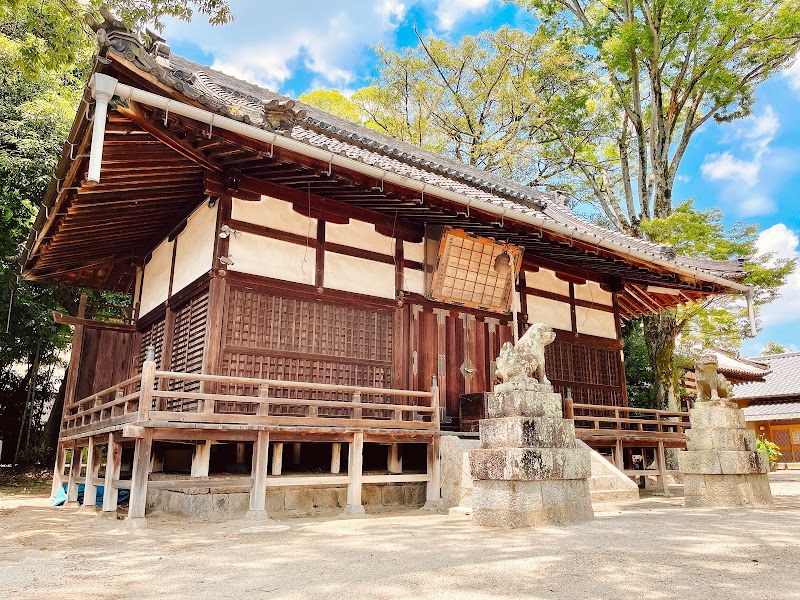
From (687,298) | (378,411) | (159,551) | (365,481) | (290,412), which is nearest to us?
(159,551)

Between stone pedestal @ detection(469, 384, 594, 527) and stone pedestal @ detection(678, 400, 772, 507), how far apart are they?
2875 millimetres

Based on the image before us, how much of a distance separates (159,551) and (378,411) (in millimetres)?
5048

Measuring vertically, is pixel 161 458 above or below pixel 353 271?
below

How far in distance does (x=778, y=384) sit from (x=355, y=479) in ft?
97.5

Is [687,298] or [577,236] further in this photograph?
[687,298]

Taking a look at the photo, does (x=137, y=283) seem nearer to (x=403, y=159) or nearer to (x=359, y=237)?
(x=359, y=237)

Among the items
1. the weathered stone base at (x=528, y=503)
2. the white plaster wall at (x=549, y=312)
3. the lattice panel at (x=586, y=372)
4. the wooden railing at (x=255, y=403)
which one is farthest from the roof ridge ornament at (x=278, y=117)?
the lattice panel at (x=586, y=372)

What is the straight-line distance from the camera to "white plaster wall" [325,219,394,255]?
33.6 ft

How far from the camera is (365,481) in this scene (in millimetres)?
8469

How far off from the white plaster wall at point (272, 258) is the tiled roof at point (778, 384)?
25.8 m

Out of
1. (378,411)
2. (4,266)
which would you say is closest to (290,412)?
(378,411)

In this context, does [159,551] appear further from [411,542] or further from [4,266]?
[4,266]

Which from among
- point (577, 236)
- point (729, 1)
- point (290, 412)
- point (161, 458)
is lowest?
point (161, 458)

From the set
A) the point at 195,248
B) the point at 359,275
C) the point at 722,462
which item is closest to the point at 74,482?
the point at 195,248
